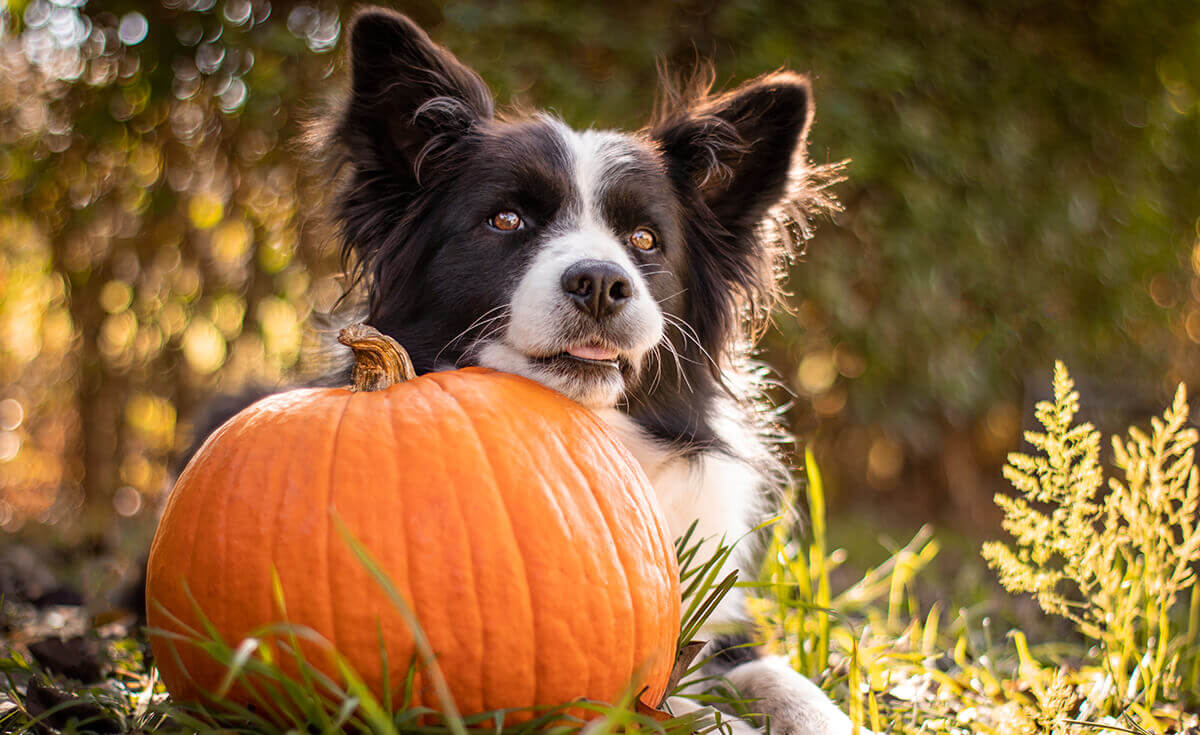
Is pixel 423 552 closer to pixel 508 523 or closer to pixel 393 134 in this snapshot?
pixel 508 523

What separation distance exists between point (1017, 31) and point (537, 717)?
5.96 meters

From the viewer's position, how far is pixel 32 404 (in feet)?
22.4

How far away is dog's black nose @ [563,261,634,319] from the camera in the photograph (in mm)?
2008

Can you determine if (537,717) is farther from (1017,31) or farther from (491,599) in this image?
(1017,31)

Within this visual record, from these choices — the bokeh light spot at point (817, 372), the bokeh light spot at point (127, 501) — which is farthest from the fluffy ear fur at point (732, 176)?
the bokeh light spot at point (127, 501)

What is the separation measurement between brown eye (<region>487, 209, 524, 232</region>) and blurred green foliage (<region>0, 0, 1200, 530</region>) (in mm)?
2636

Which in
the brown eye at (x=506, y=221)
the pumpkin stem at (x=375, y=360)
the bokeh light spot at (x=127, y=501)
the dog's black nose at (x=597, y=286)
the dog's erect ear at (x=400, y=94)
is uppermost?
the dog's erect ear at (x=400, y=94)

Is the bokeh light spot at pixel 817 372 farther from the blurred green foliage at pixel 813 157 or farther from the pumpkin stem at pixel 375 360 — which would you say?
the pumpkin stem at pixel 375 360

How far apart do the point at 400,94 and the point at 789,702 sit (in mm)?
1870

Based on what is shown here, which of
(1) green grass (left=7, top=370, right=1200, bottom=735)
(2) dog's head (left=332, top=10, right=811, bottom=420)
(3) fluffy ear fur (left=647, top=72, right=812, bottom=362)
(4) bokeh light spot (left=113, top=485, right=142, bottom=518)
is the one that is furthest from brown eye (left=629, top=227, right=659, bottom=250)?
(4) bokeh light spot (left=113, top=485, right=142, bottom=518)

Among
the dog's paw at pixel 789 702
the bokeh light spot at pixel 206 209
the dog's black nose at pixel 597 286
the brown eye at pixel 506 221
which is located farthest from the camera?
the bokeh light spot at pixel 206 209

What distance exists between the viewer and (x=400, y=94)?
2477 mm

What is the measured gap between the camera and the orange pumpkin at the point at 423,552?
140 centimetres

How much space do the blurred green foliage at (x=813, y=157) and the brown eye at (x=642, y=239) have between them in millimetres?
Answer: 2601
